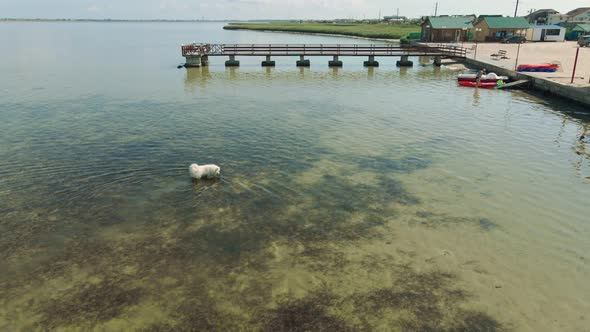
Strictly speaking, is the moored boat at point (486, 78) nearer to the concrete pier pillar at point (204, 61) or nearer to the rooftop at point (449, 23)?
the concrete pier pillar at point (204, 61)

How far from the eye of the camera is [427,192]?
1309 centimetres

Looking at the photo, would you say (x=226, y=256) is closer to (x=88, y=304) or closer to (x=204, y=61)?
(x=88, y=304)

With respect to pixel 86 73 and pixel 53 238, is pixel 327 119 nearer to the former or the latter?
pixel 53 238

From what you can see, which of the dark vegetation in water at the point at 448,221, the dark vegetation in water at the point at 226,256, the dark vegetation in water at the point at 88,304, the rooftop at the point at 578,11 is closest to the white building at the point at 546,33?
the rooftop at the point at 578,11

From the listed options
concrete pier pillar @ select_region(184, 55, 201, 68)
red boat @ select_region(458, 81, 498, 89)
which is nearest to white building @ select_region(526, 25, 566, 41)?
red boat @ select_region(458, 81, 498, 89)

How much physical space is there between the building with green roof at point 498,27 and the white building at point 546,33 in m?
2.06

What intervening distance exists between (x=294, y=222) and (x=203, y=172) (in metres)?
4.39

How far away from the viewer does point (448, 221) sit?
441 inches

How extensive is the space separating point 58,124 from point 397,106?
21.1 m

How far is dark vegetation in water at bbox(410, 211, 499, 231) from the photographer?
36.1 feet

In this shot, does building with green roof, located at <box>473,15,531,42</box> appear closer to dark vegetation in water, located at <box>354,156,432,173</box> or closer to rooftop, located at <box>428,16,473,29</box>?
rooftop, located at <box>428,16,473,29</box>

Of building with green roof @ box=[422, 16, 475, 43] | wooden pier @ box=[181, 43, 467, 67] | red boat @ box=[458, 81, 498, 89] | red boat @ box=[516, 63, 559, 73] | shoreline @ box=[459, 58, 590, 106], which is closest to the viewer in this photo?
shoreline @ box=[459, 58, 590, 106]

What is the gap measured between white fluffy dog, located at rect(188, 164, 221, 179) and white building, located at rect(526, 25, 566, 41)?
92708 millimetres

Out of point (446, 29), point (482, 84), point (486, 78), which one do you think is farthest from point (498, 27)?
point (482, 84)
